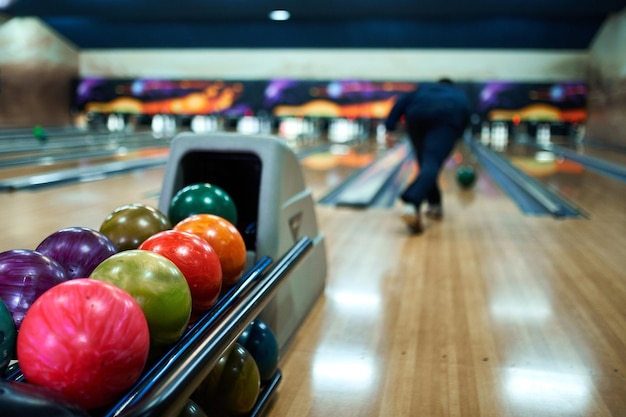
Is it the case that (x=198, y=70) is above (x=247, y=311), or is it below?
above

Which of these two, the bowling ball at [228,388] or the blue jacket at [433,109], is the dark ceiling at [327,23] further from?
the bowling ball at [228,388]

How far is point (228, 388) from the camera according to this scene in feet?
3.95

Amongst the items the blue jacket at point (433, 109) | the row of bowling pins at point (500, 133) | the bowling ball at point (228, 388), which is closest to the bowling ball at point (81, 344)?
the bowling ball at point (228, 388)

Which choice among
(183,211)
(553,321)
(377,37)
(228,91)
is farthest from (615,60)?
(183,211)

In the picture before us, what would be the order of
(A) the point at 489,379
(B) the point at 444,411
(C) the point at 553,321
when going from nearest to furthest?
(B) the point at 444,411
(A) the point at 489,379
(C) the point at 553,321

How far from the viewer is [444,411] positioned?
4.40ft

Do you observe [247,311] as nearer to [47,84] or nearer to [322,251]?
[322,251]

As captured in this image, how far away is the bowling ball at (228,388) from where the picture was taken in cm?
120

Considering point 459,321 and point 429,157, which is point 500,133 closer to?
point 429,157

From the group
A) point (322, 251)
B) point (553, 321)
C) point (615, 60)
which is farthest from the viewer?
point (615, 60)

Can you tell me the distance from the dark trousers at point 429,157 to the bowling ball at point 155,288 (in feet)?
7.51

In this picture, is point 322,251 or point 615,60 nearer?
point 322,251

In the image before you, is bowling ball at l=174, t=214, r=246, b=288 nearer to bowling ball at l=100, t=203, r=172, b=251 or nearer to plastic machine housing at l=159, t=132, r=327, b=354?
bowling ball at l=100, t=203, r=172, b=251

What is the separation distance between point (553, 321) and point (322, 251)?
801 millimetres
